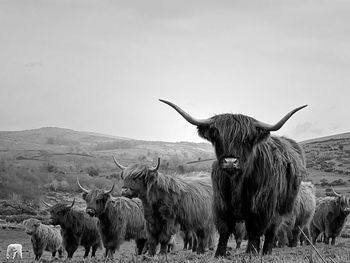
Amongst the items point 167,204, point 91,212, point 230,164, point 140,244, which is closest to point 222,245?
point 230,164

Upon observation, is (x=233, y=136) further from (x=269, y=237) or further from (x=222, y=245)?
(x=269, y=237)

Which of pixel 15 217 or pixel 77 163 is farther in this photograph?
pixel 77 163

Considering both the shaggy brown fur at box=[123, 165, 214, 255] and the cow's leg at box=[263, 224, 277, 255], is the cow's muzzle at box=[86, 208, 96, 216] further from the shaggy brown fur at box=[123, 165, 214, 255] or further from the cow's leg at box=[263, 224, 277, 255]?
the cow's leg at box=[263, 224, 277, 255]

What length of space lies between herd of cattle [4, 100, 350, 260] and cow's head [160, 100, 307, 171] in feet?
0.04

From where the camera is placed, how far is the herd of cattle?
6.86 metres

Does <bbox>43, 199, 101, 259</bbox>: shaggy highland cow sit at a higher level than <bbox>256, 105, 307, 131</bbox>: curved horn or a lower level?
Answer: lower

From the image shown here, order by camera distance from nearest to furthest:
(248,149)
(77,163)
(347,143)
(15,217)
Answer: (248,149), (15,217), (347,143), (77,163)

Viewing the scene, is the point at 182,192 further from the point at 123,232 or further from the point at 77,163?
the point at 77,163

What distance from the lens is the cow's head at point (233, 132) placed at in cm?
654

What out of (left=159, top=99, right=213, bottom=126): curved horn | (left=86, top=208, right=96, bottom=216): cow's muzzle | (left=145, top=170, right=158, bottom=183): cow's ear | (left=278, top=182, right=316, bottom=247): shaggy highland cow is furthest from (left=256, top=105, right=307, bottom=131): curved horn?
(left=86, top=208, right=96, bottom=216): cow's muzzle

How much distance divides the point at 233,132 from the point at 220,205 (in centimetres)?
115

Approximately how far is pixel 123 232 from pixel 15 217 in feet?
96.9

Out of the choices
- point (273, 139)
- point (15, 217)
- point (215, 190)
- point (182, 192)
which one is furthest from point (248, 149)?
point (15, 217)

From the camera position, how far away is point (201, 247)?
38.2 ft
